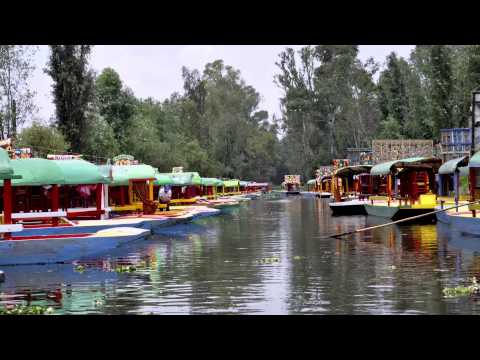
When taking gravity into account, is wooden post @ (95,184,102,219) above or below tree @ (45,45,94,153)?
below

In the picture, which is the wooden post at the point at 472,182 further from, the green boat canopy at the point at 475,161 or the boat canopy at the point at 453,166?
the boat canopy at the point at 453,166

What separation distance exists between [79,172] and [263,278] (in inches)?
600

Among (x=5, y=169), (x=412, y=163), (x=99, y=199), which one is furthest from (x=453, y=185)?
(x=5, y=169)

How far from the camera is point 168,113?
370 feet

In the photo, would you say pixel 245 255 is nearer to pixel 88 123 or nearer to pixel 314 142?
pixel 88 123

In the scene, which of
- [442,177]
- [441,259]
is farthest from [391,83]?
[441,259]

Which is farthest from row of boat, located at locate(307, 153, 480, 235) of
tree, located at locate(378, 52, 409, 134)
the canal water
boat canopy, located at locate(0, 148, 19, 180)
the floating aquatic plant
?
tree, located at locate(378, 52, 409, 134)

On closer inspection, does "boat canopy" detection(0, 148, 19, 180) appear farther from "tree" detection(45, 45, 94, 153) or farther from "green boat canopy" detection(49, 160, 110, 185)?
"tree" detection(45, 45, 94, 153)

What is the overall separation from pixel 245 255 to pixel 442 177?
33.3 meters

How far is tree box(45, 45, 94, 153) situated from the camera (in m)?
52.1

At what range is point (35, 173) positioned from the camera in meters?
25.5

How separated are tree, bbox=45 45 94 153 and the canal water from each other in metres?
25.3

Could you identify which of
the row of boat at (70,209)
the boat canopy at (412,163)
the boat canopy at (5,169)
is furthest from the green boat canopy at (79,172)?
the boat canopy at (412,163)

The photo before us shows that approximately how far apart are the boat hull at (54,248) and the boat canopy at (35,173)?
→ 11.0ft
